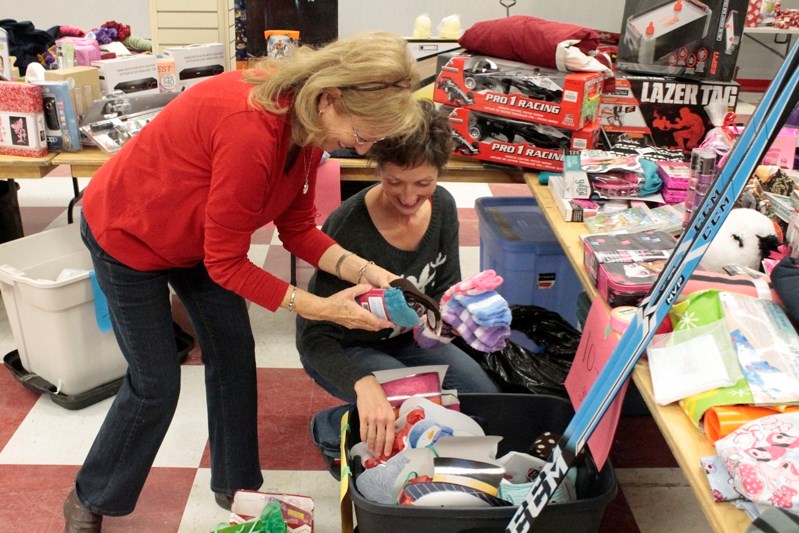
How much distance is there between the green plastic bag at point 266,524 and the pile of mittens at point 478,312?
544 millimetres

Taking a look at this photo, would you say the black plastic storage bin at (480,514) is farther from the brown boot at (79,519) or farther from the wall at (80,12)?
the wall at (80,12)

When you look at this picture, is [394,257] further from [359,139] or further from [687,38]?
[687,38]

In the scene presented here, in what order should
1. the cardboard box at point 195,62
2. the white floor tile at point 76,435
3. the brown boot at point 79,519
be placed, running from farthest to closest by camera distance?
the cardboard box at point 195,62 < the white floor tile at point 76,435 < the brown boot at point 79,519

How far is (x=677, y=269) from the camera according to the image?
108 centimetres

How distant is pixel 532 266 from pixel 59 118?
5.46ft

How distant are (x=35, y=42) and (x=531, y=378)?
3101 mm

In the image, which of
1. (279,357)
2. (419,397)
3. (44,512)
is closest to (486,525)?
(419,397)

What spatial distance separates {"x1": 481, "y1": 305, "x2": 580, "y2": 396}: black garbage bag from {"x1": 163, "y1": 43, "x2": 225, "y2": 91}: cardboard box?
1586mm

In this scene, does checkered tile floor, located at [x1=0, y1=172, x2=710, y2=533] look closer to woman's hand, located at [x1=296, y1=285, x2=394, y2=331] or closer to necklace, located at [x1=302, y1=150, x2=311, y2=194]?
woman's hand, located at [x1=296, y1=285, x2=394, y2=331]

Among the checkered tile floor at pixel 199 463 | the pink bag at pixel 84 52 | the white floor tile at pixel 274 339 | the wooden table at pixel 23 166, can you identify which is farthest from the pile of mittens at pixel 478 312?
the pink bag at pixel 84 52

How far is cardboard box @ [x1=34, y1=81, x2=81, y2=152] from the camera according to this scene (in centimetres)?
265

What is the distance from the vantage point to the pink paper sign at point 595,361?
1.30 metres

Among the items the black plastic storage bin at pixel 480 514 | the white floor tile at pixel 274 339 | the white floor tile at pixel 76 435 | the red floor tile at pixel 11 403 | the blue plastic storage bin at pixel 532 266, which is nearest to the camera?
the black plastic storage bin at pixel 480 514

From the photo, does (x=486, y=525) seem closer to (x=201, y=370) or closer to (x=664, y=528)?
(x=664, y=528)
